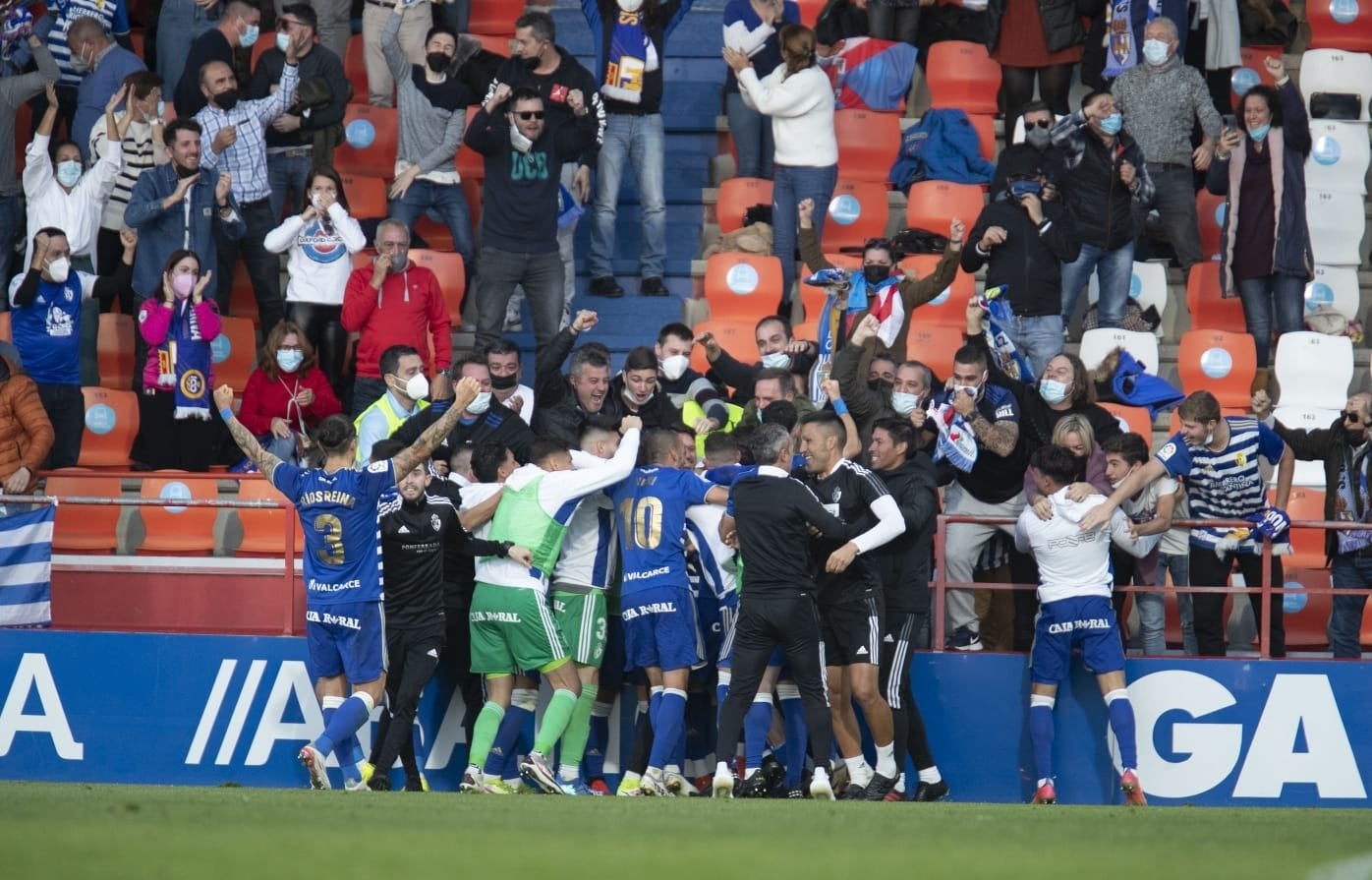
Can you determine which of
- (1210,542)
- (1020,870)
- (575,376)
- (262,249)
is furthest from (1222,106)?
(1020,870)

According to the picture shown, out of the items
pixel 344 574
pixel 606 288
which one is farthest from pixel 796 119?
pixel 344 574

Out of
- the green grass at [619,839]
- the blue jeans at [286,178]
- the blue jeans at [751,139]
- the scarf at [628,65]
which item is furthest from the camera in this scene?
the blue jeans at [751,139]

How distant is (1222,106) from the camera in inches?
639

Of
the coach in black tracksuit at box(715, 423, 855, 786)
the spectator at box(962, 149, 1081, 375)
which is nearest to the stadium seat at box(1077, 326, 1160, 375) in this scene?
the spectator at box(962, 149, 1081, 375)

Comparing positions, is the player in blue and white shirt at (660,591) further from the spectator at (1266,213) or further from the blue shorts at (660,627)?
the spectator at (1266,213)

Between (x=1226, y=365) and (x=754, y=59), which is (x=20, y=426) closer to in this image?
(x=754, y=59)

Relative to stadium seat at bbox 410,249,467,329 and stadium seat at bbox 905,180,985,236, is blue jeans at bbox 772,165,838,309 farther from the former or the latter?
stadium seat at bbox 410,249,467,329

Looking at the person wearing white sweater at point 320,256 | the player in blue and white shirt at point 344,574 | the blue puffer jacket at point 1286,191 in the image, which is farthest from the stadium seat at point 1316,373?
the person wearing white sweater at point 320,256

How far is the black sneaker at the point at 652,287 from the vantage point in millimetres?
15094

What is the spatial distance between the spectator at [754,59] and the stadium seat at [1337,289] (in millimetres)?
4359

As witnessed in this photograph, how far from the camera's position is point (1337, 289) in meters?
15.4

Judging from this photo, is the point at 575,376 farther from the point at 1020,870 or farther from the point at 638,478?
the point at 1020,870

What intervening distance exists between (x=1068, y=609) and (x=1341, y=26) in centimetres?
753

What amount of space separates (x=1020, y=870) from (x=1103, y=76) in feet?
31.6
